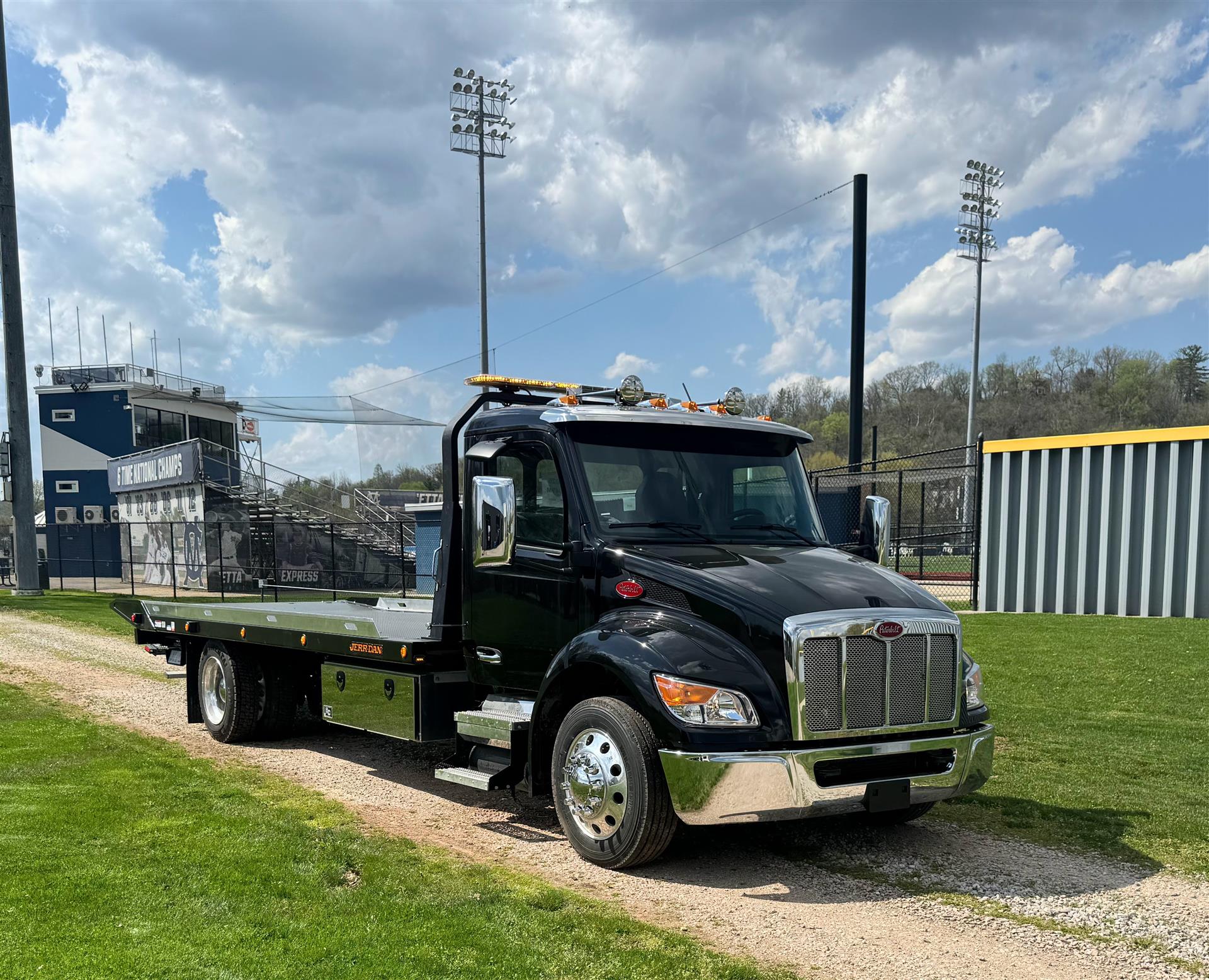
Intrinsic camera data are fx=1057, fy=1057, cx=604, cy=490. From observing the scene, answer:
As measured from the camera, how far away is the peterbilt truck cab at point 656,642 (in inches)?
201

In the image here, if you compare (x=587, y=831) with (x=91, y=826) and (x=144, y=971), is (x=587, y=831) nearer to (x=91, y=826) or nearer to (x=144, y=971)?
(x=144, y=971)

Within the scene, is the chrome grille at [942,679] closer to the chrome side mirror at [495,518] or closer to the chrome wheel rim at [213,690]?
the chrome side mirror at [495,518]

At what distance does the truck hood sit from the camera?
5.28 m

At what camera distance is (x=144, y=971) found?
4.02 meters

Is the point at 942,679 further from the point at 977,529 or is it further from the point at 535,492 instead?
the point at 977,529

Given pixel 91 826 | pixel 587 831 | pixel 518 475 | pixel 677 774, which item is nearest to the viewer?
pixel 677 774

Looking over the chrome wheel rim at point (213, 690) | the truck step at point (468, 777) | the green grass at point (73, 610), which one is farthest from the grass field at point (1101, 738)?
the green grass at point (73, 610)

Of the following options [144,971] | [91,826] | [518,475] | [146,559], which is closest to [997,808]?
[518,475]

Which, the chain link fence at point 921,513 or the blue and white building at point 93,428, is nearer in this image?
the chain link fence at point 921,513

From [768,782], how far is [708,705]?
1.47 feet

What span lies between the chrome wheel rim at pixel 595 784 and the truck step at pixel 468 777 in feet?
2.12

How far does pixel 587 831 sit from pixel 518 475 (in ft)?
7.08

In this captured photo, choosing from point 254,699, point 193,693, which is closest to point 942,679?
point 254,699

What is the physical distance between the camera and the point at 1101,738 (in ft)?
28.7
